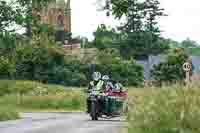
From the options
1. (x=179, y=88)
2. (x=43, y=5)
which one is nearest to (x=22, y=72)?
(x=43, y=5)

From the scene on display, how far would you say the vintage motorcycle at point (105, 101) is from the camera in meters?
28.8

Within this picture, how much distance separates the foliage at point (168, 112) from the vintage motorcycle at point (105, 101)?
1385 centimetres

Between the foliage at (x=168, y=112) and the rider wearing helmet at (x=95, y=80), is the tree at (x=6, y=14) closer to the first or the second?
the rider wearing helmet at (x=95, y=80)

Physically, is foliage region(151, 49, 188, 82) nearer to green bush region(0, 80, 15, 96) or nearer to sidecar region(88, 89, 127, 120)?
green bush region(0, 80, 15, 96)

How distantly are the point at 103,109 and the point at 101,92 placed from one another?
0.71m

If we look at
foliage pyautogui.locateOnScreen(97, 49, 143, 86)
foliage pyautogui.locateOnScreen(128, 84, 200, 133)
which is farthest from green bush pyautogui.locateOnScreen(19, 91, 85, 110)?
foliage pyautogui.locateOnScreen(128, 84, 200, 133)

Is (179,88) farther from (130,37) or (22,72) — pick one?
(130,37)

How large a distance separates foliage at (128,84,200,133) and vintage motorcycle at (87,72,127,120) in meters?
13.8

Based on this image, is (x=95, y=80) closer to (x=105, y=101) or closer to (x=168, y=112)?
(x=105, y=101)

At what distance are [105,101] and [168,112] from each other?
15.9m

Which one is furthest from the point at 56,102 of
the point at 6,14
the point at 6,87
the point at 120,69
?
the point at 120,69

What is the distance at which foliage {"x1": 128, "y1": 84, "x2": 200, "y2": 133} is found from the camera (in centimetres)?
1267

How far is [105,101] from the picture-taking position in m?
29.1

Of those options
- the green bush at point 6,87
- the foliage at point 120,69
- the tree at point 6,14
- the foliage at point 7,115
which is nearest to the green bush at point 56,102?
the green bush at point 6,87
